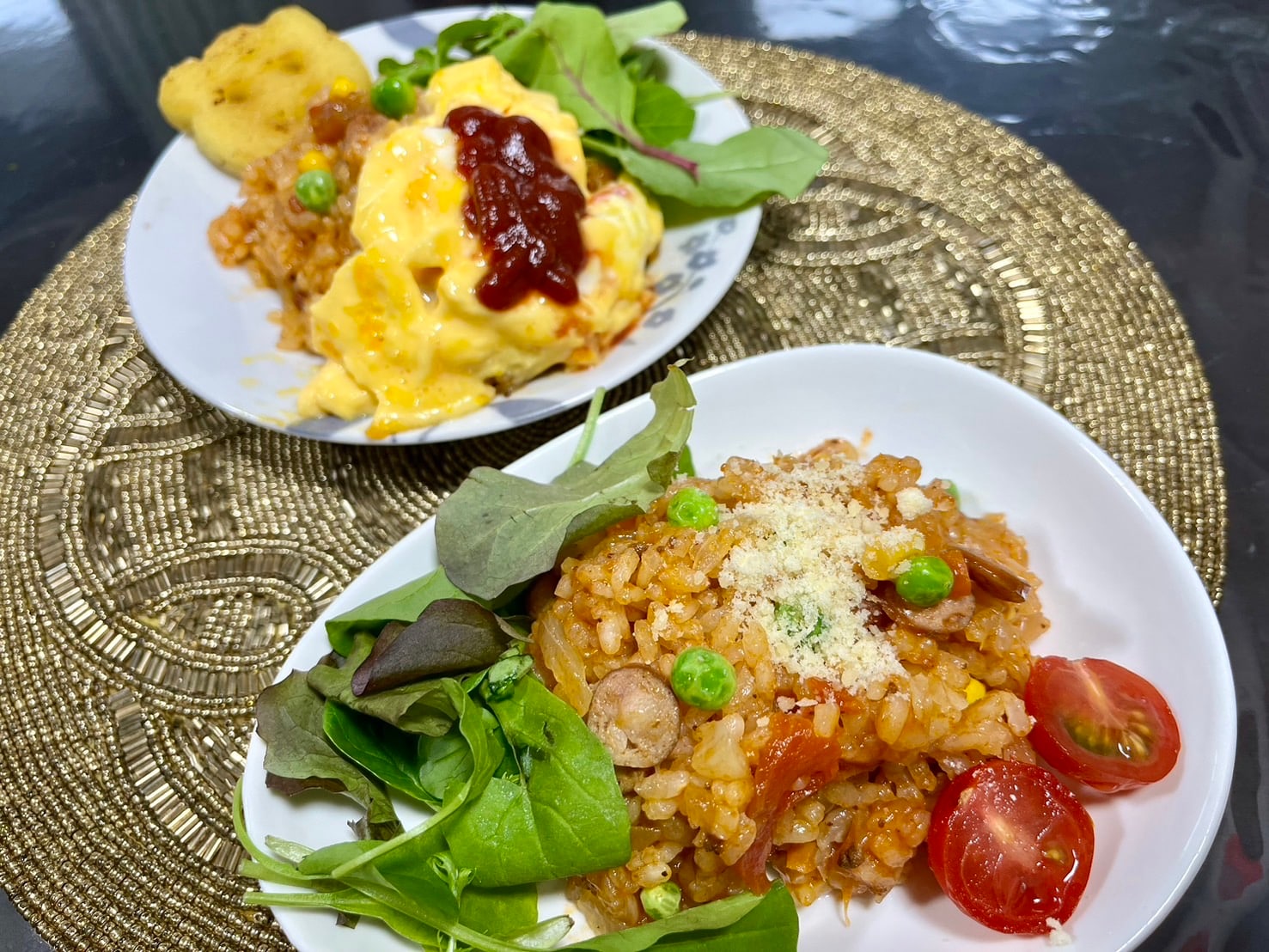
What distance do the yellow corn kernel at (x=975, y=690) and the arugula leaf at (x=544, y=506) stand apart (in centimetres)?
82

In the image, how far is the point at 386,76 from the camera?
3.44 metres

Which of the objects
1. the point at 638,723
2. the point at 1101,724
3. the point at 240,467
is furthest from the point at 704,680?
the point at 240,467

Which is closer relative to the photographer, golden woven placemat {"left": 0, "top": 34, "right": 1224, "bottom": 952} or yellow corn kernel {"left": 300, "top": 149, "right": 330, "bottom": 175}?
golden woven placemat {"left": 0, "top": 34, "right": 1224, "bottom": 952}

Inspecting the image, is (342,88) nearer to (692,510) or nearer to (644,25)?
(644,25)

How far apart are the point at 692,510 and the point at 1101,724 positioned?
0.95m

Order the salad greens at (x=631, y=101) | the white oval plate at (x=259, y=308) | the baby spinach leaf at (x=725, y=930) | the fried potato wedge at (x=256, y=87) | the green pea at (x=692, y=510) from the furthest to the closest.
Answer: the fried potato wedge at (x=256, y=87) < the salad greens at (x=631, y=101) < the white oval plate at (x=259, y=308) < the green pea at (x=692, y=510) < the baby spinach leaf at (x=725, y=930)

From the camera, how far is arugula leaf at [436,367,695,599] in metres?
2.05

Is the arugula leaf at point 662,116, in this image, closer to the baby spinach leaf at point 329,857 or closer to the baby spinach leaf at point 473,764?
the baby spinach leaf at point 473,764

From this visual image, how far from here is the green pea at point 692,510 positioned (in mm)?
2029

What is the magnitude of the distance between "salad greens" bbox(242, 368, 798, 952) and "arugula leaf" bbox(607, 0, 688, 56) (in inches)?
78.1

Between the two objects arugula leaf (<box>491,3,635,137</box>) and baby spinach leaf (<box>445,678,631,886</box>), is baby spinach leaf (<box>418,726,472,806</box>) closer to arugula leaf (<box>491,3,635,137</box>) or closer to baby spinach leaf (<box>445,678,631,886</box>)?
baby spinach leaf (<box>445,678,631,886</box>)

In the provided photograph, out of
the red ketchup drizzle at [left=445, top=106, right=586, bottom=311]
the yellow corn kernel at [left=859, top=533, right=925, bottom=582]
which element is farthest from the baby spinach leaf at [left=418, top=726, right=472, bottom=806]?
the red ketchup drizzle at [left=445, top=106, right=586, bottom=311]

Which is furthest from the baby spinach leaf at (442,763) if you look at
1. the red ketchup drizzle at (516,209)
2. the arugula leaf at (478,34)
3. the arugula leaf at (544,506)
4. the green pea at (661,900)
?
the arugula leaf at (478,34)

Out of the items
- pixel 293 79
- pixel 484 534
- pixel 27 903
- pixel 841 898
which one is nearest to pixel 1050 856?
pixel 841 898
